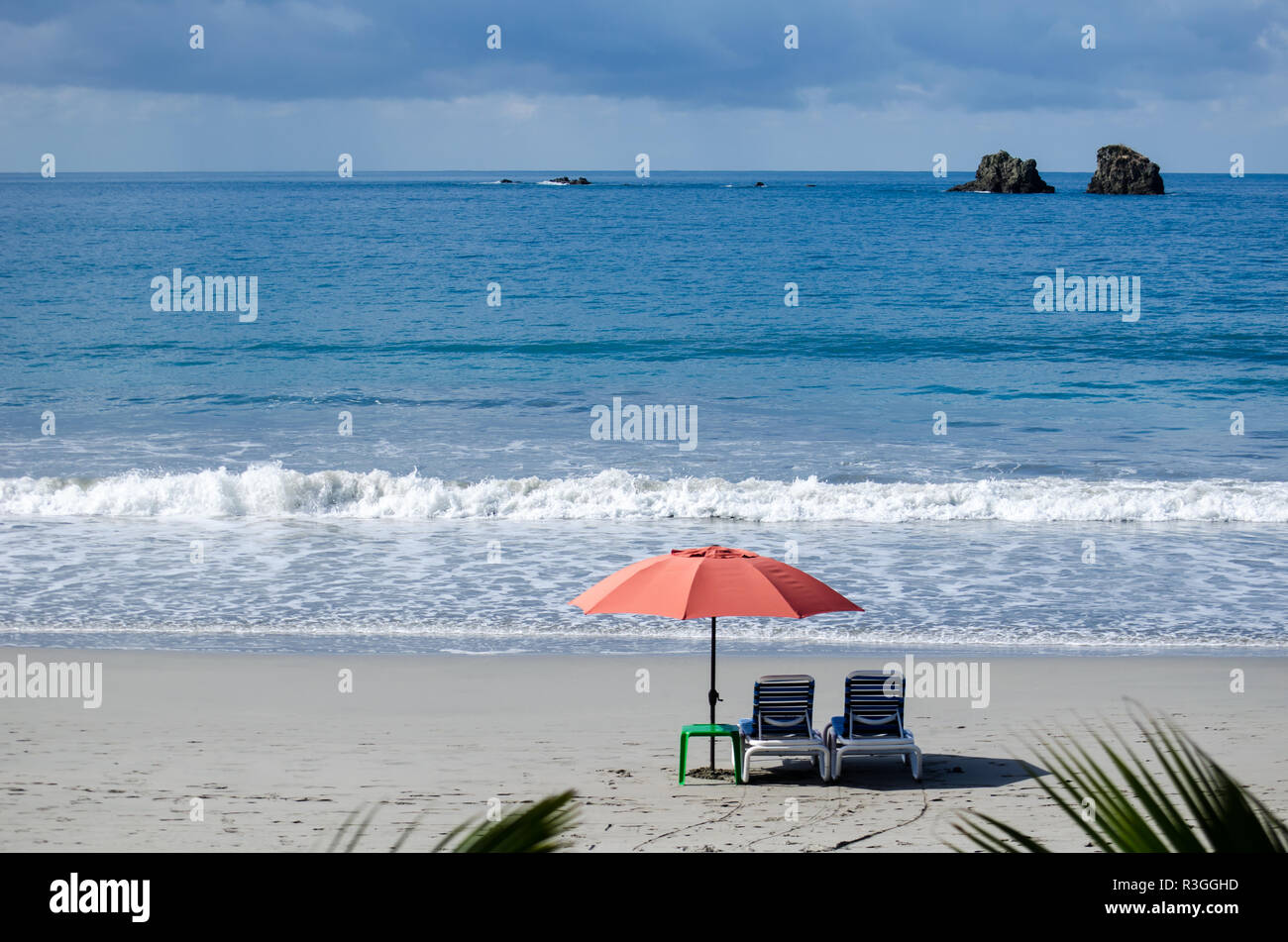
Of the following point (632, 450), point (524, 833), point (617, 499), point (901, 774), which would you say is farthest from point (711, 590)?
point (632, 450)

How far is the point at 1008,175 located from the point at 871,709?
131m

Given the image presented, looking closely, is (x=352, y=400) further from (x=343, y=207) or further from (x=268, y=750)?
(x=343, y=207)

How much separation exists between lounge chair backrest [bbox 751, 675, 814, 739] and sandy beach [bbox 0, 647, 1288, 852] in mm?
383

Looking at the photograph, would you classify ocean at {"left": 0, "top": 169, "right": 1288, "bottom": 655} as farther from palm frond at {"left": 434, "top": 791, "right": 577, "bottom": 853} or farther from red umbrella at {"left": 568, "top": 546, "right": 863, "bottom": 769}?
palm frond at {"left": 434, "top": 791, "right": 577, "bottom": 853}

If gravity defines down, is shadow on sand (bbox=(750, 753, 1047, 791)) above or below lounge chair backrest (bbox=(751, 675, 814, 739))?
below

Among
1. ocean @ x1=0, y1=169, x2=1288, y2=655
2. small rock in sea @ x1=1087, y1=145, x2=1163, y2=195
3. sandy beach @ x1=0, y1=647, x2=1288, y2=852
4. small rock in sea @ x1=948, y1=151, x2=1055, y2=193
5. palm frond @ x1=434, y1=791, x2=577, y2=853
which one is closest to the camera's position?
palm frond @ x1=434, y1=791, x2=577, y2=853

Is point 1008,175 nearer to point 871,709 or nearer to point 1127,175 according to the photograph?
point 1127,175

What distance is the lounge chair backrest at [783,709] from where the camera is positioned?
8.88 meters

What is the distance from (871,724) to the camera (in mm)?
8852

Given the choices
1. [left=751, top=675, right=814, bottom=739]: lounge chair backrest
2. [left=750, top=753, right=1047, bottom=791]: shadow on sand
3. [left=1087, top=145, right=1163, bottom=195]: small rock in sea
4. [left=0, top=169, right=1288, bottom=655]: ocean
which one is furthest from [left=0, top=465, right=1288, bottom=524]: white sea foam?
[left=1087, top=145, right=1163, bottom=195]: small rock in sea

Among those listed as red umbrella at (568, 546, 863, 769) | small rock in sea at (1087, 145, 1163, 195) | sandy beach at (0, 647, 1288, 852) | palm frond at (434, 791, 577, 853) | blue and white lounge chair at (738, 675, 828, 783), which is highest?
small rock in sea at (1087, 145, 1163, 195)

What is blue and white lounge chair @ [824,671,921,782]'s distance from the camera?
28.5 ft

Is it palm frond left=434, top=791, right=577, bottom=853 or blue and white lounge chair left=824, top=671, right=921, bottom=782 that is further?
blue and white lounge chair left=824, top=671, right=921, bottom=782

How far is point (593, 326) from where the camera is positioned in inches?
1566
